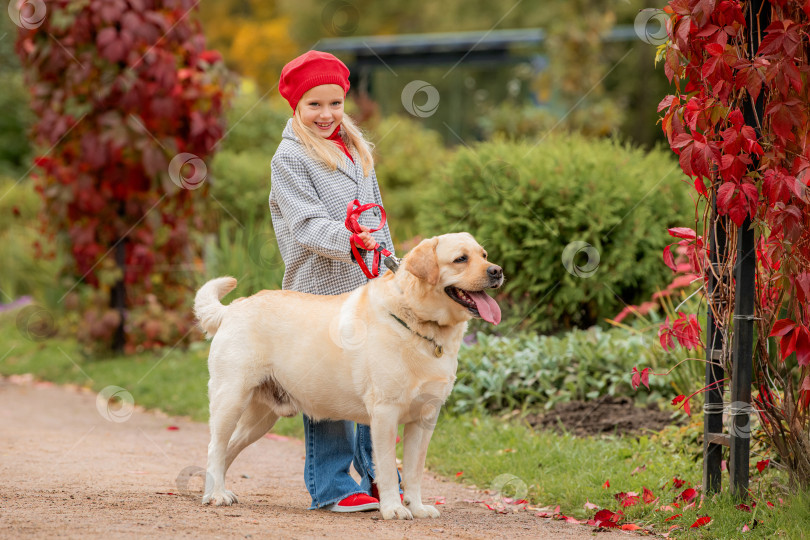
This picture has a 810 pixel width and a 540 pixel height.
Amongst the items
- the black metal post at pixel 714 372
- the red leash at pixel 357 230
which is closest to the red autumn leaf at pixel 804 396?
the black metal post at pixel 714 372

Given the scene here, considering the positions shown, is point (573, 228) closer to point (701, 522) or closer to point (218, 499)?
point (701, 522)

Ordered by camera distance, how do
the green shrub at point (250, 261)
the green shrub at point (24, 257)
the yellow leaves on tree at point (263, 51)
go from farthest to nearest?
the yellow leaves on tree at point (263, 51)
the green shrub at point (24, 257)
the green shrub at point (250, 261)

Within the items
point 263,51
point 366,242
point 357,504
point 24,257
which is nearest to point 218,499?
point 357,504

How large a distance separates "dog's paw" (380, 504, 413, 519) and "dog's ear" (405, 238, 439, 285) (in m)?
1.05

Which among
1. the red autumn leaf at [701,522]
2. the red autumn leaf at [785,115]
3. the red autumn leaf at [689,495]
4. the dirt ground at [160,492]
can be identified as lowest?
the dirt ground at [160,492]

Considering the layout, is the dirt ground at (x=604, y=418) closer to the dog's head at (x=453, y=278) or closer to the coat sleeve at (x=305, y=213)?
the dog's head at (x=453, y=278)

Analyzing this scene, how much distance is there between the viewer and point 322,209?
Result: 4.18 metres

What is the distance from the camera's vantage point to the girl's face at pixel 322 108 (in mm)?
4234

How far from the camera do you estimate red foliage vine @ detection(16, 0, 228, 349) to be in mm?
8430

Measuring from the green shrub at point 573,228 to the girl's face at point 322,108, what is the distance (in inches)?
124

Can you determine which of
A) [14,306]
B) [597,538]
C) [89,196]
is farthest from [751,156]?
[14,306]

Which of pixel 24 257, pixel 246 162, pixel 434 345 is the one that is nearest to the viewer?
pixel 434 345

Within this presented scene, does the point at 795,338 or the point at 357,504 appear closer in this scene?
the point at 795,338

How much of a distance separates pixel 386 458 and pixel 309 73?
1863 mm
